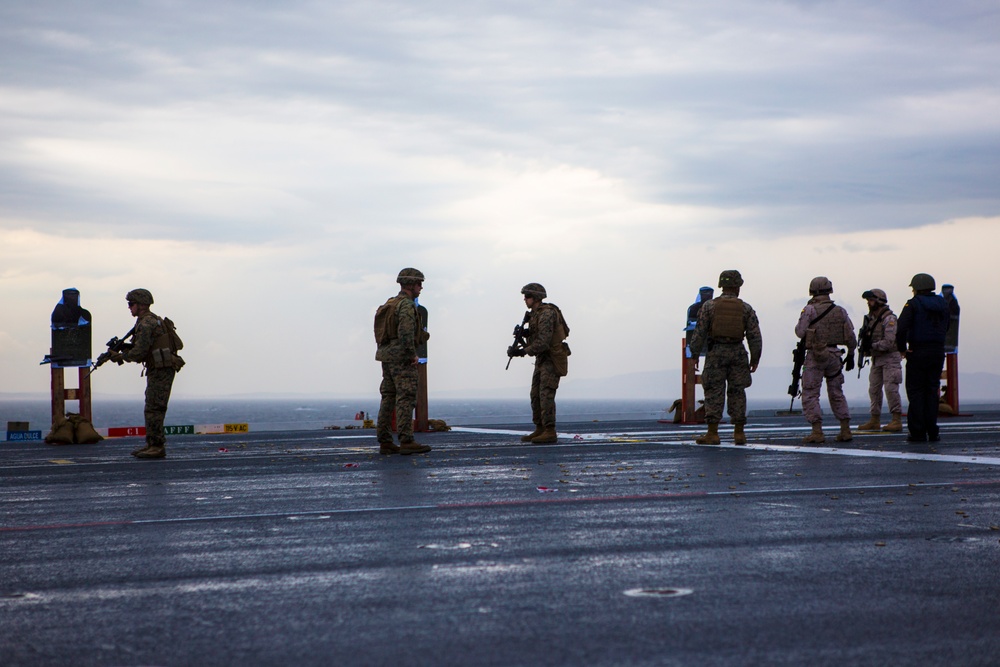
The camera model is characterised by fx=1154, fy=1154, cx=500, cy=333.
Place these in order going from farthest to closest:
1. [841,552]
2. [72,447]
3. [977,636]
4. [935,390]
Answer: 1. [72,447]
2. [935,390]
3. [841,552]
4. [977,636]

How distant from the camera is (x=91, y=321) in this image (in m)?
19.7

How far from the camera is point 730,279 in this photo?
15.0 meters

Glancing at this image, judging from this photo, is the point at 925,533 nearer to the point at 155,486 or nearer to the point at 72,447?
the point at 155,486

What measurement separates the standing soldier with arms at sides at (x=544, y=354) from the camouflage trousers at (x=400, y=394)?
2.48m

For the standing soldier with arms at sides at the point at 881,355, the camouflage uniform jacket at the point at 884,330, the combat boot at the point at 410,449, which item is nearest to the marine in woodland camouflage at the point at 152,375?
the combat boot at the point at 410,449

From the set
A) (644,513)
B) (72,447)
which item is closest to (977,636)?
(644,513)

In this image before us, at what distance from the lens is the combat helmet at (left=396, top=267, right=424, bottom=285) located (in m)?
14.2

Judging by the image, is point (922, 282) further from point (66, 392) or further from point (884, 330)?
point (66, 392)

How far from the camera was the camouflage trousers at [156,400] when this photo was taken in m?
14.1

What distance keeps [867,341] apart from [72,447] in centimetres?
1224

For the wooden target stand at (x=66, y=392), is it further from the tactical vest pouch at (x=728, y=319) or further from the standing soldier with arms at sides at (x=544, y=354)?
the tactical vest pouch at (x=728, y=319)

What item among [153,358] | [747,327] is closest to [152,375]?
[153,358]

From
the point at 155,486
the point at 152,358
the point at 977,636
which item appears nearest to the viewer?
the point at 977,636

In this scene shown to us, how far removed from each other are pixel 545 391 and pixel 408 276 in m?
3.22
